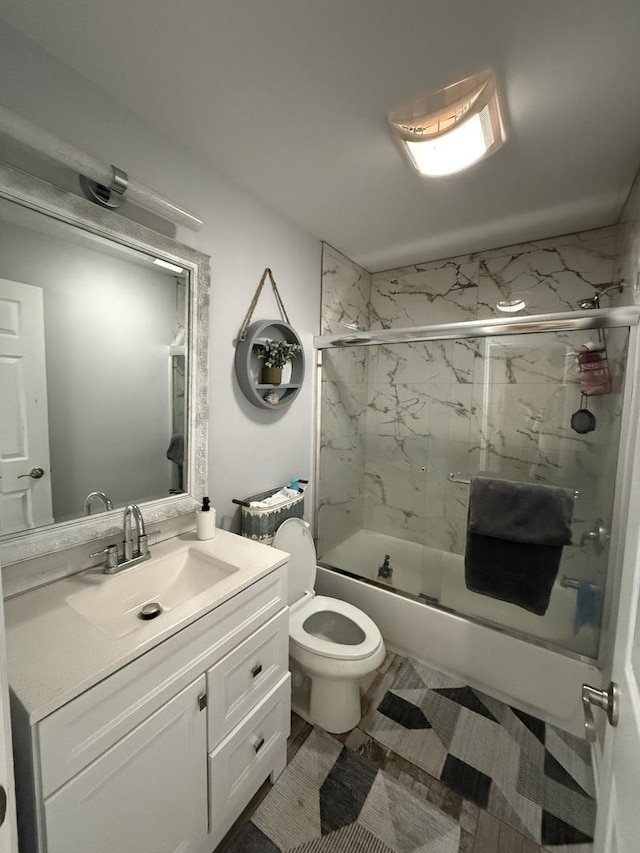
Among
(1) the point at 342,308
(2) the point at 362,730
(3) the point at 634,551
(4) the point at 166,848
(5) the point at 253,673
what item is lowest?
(2) the point at 362,730

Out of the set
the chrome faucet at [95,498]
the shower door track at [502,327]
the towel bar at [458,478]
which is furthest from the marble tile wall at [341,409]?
the chrome faucet at [95,498]

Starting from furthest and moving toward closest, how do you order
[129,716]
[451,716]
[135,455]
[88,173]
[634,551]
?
[451,716] < [135,455] < [88,173] < [129,716] < [634,551]

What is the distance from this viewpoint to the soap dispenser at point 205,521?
1.39m

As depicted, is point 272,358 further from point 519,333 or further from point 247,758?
point 247,758

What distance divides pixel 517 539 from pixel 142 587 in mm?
1581

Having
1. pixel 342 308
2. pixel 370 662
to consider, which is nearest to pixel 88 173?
pixel 342 308

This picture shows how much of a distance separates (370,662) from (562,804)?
2.64 feet

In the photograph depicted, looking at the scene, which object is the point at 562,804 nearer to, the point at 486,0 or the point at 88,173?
the point at 486,0

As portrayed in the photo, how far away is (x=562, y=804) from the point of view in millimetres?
1249

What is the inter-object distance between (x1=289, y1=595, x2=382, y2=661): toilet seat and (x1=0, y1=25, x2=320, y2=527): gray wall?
59 centimetres

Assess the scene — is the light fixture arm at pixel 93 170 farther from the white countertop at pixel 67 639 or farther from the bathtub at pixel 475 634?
the bathtub at pixel 475 634

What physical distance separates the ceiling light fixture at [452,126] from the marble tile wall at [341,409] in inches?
37.3

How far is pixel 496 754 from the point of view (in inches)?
55.7

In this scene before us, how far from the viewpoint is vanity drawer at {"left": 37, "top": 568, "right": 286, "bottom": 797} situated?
2.25 feet
